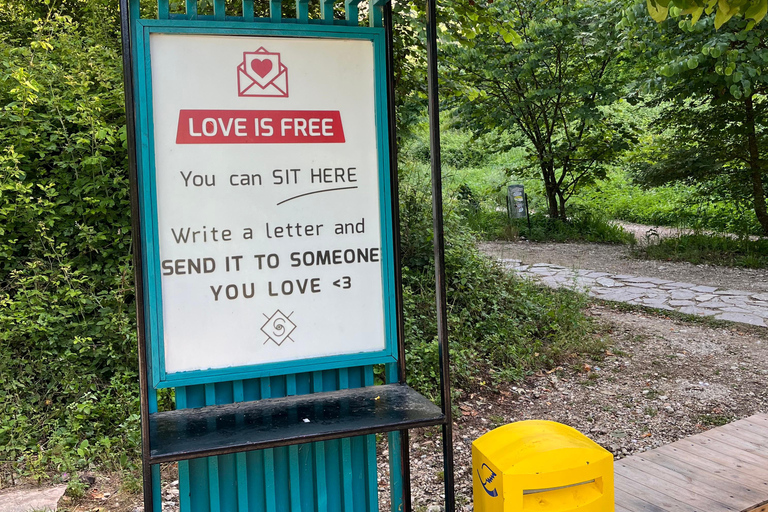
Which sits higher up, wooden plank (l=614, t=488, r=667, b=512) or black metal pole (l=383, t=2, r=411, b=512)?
black metal pole (l=383, t=2, r=411, b=512)

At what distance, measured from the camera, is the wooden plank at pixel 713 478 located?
291 centimetres

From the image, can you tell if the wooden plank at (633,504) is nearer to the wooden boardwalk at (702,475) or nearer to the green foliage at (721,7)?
the wooden boardwalk at (702,475)

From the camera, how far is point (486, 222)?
14922 mm

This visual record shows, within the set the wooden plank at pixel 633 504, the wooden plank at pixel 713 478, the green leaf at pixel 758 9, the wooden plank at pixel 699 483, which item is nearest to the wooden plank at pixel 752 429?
the wooden plank at pixel 713 478

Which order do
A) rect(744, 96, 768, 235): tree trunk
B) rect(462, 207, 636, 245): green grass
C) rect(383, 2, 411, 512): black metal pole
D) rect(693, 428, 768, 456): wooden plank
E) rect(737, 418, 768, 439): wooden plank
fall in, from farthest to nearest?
rect(462, 207, 636, 245): green grass, rect(744, 96, 768, 235): tree trunk, rect(737, 418, 768, 439): wooden plank, rect(693, 428, 768, 456): wooden plank, rect(383, 2, 411, 512): black metal pole

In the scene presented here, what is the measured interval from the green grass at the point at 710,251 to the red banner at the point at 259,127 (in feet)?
32.6

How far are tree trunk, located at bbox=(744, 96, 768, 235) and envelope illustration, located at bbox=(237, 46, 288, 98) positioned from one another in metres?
10.4

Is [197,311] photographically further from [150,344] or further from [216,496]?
[216,496]

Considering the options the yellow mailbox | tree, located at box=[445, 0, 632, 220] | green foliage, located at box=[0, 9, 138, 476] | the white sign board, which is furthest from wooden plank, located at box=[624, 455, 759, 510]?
tree, located at box=[445, 0, 632, 220]

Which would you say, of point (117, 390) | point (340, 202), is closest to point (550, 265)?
point (117, 390)

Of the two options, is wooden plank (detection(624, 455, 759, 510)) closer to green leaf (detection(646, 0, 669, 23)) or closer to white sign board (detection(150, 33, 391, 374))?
white sign board (detection(150, 33, 391, 374))

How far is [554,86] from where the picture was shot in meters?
13.2

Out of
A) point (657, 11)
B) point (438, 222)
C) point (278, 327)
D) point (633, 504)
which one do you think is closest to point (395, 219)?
point (438, 222)

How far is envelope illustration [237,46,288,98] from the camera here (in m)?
2.44
